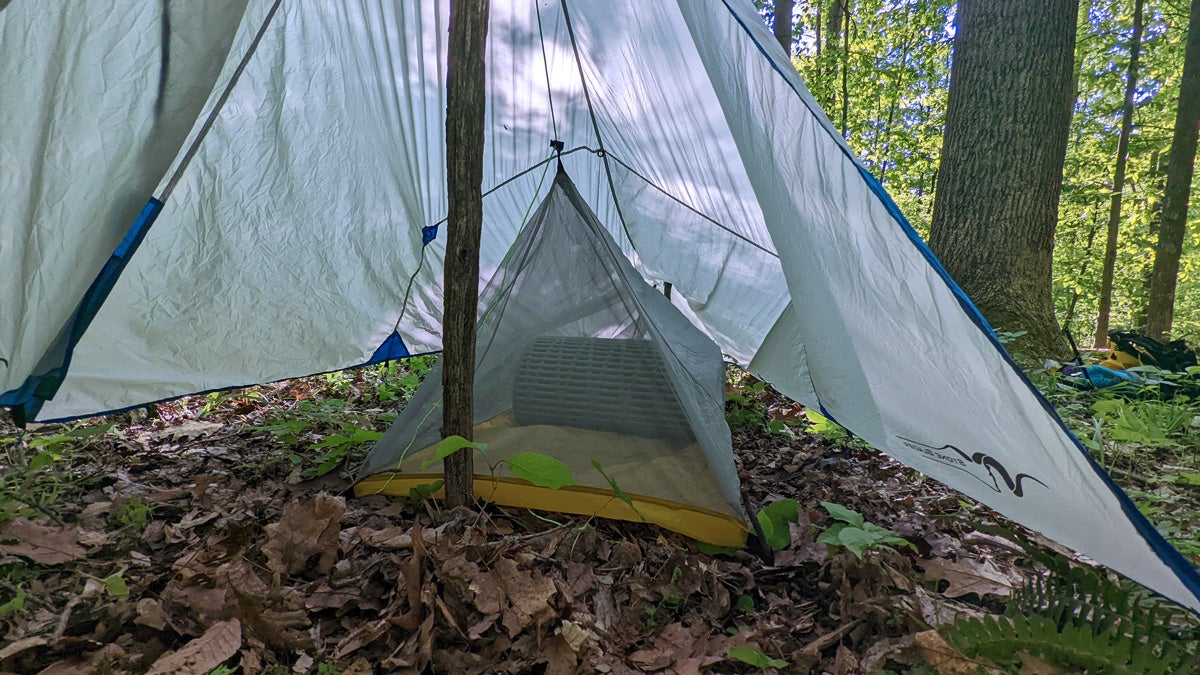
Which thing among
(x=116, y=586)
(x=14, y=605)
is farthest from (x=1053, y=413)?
(x=14, y=605)

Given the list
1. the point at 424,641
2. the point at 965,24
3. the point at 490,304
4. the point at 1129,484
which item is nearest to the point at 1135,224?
the point at 965,24

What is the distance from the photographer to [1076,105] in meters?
10.6

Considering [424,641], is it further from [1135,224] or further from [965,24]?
[1135,224]

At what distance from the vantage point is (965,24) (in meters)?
3.58

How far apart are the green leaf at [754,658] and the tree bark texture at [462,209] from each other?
36.2 inches

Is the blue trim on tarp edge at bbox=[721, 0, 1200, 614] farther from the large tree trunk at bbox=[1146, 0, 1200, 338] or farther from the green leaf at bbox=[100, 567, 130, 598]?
the large tree trunk at bbox=[1146, 0, 1200, 338]

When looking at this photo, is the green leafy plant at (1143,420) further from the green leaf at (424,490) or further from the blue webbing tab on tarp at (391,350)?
the blue webbing tab on tarp at (391,350)

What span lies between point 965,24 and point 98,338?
4570 millimetres

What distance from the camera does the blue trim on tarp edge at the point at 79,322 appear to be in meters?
1.71

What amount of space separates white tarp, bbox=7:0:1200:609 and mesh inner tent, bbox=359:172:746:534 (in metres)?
0.50

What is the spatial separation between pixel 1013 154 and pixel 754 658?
3481 millimetres

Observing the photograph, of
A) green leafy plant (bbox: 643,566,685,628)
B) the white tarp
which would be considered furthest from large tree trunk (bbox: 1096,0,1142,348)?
green leafy plant (bbox: 643,566,685,628)

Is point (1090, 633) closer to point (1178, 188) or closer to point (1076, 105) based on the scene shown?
point (1178, 188)

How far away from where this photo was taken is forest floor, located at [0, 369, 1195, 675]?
1254mm
